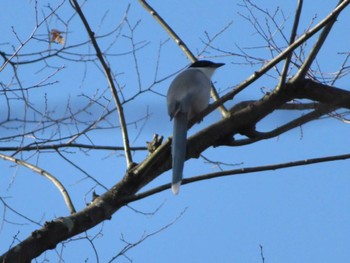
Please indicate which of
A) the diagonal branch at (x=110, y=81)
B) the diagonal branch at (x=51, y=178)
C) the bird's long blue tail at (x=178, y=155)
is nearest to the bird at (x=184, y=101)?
the bird's long blue tail at (x=178, y=155)

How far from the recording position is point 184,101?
4176 millimetres

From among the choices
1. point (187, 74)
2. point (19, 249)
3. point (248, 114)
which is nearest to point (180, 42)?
point (187, 74)

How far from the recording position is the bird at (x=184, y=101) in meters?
3.57

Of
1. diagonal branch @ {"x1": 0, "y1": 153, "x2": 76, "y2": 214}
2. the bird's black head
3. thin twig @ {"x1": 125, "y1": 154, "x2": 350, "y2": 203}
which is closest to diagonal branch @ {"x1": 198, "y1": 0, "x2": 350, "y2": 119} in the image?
thin twig @ {"x1": 125, "y1": 154, "x2": 350, "y2": 203}

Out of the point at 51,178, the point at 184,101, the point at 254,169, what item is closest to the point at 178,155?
the point at 254,169

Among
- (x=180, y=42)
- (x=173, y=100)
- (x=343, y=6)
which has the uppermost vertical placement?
(x=180, y=42)

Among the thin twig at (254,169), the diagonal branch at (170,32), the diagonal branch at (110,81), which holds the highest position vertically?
the diagonal branch at (170,32)

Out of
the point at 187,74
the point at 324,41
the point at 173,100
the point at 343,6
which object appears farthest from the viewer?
the point at 187,74

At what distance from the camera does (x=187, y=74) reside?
466cm

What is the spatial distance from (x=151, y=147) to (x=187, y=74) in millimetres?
1117

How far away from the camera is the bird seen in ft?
11.7

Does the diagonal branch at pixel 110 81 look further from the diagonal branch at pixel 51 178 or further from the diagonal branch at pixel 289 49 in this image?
the diagonal branch at pixel 289 49

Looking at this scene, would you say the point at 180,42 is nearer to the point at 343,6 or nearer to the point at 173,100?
the point at 173,100

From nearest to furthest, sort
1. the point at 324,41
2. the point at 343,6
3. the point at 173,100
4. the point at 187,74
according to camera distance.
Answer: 1. the point at 343,6
2. the point at 324,41
3. the point at 173,100
4. the point at 187,74
